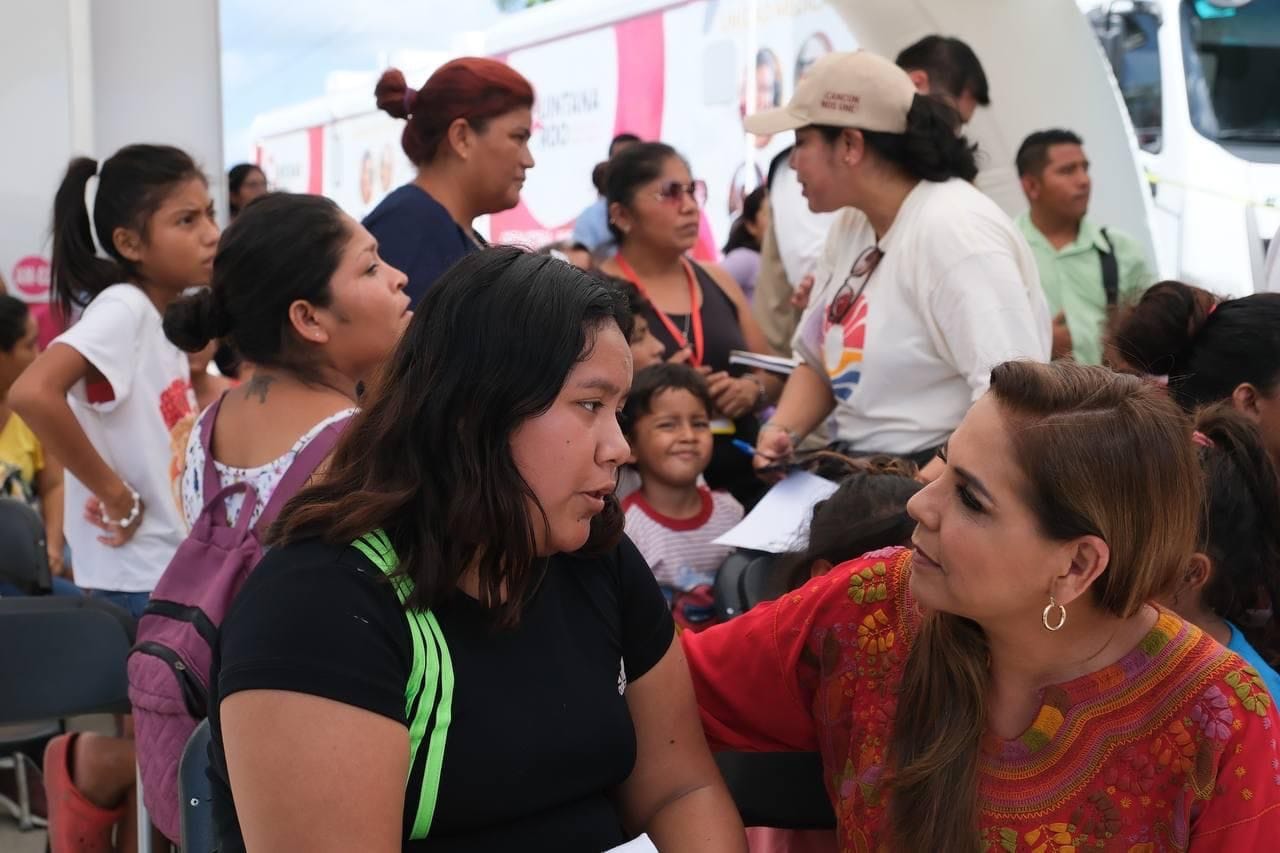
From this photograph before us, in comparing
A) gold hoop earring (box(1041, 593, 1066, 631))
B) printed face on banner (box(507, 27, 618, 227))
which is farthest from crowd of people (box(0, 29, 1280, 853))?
printed face on banner (box(507, 27, 618, 227))

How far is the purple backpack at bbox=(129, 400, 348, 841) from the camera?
210 centimetres

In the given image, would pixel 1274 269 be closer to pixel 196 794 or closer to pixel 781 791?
pixel 781 791

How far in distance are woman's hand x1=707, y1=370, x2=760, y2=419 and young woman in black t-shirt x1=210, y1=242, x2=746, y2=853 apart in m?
2.12

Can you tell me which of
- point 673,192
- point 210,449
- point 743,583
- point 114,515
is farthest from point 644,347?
point 210,449

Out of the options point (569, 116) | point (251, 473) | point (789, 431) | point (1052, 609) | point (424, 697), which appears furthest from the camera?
point (569, 116)

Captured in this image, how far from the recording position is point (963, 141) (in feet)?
10.2

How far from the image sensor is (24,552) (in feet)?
11.3

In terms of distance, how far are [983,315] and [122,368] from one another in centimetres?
187

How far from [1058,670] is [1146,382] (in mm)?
355

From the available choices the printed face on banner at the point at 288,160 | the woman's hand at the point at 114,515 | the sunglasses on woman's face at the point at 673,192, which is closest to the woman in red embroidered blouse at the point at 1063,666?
the woman's hand at the point at 114,515

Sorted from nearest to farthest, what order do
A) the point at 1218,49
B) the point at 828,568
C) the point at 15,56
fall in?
the point at 828,568
the point at 15,56
the point at 1218,49

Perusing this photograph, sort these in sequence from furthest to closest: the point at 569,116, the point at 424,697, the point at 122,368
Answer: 1. the point at 569,116
2. the point at 122,368
3. the point at 424,697

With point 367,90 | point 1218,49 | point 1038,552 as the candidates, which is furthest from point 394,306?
point 367,90

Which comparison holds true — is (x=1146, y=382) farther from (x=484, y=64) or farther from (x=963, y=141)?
(x=484, y=64)
